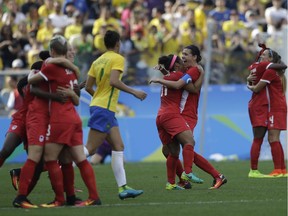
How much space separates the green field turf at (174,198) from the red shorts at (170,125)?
2.72ft

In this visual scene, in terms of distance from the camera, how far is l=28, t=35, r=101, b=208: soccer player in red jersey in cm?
Result: 1223

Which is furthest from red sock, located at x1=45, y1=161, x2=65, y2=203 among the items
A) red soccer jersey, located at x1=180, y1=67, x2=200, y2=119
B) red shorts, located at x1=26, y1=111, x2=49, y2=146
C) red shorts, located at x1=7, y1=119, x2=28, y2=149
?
red soccer jersey, located at x1=180, y1=67, x2=200, y2=119

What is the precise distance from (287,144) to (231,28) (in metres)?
4.77

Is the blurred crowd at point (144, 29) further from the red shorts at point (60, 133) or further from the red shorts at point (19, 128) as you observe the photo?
the red shorts at point (60, 133)

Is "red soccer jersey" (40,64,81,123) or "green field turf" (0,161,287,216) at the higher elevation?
"red soccer jersey" (40,64,81,123)

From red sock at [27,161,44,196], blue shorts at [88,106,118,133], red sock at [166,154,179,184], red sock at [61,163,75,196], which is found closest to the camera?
red sock at [61,163,75,196]

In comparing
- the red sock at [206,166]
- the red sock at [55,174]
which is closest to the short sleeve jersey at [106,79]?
the red sock at [55,174]

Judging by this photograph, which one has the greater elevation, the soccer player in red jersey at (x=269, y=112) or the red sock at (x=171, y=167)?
the soccer player in red jersey at (x=269, y=112)

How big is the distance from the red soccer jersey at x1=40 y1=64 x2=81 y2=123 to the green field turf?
1085 mm

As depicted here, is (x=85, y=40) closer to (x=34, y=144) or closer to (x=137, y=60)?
(x=137, y=60)

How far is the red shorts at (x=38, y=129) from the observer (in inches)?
484

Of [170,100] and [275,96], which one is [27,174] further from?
[275,96]

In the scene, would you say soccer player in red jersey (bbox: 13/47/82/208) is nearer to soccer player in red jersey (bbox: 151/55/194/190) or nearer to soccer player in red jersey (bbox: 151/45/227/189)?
soccer player in red jersey (bbox: 151/55/194/190)

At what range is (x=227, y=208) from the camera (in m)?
12.2
